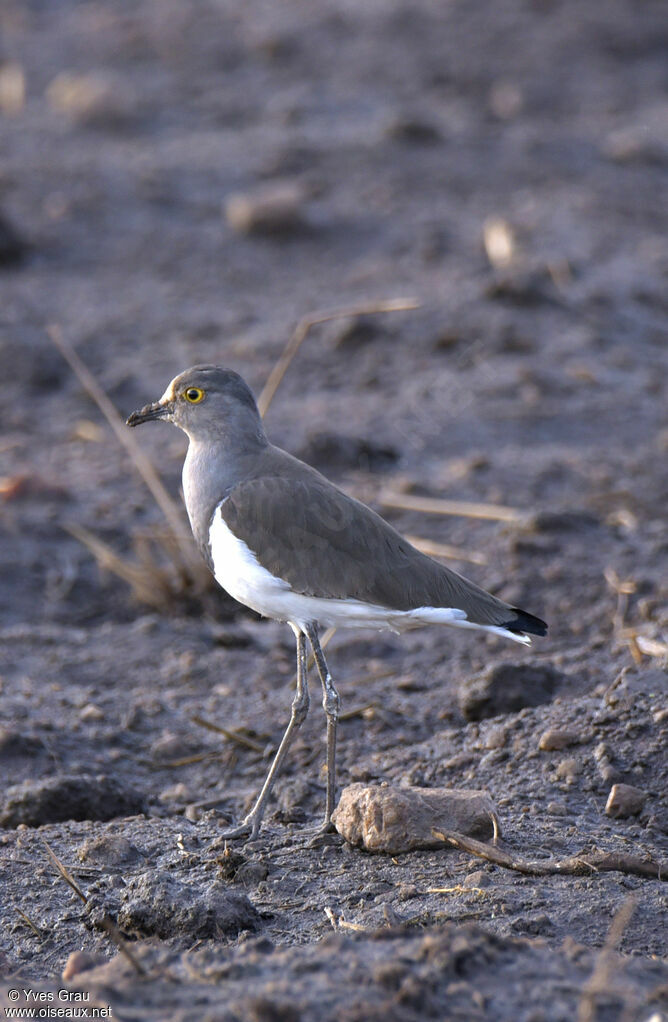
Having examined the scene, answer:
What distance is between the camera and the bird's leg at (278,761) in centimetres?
448

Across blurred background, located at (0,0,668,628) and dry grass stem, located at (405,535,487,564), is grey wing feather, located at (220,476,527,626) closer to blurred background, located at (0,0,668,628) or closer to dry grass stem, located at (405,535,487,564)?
blurred background, located at (0,0,668,628)

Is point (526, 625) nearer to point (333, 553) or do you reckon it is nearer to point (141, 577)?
point (333, 553)

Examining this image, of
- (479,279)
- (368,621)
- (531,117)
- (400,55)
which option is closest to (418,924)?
(368,621)

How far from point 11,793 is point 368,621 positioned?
1482 mm

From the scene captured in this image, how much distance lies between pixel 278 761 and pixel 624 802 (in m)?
1.21

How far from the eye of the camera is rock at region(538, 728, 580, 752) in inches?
185

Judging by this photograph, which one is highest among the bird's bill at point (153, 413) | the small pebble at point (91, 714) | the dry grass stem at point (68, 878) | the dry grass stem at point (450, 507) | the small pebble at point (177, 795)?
the bird's bill at point (153, 413)

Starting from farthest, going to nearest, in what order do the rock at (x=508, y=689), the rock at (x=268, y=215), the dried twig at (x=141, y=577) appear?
the rock at (x=268, y=215) → the dried twig at (x=141, y=577) → the rock at (x=508, y=689)

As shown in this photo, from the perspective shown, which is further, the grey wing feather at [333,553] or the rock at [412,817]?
the grey wing feather at [333,553]

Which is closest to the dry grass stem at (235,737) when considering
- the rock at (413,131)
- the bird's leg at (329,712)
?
the bird's leg at (329,712)

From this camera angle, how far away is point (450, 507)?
7336 mm

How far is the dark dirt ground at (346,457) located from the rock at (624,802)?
0.17 ft

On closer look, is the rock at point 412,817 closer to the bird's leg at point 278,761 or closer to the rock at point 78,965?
the bird's leg at point 278,761

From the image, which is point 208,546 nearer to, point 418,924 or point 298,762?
point 298,762
